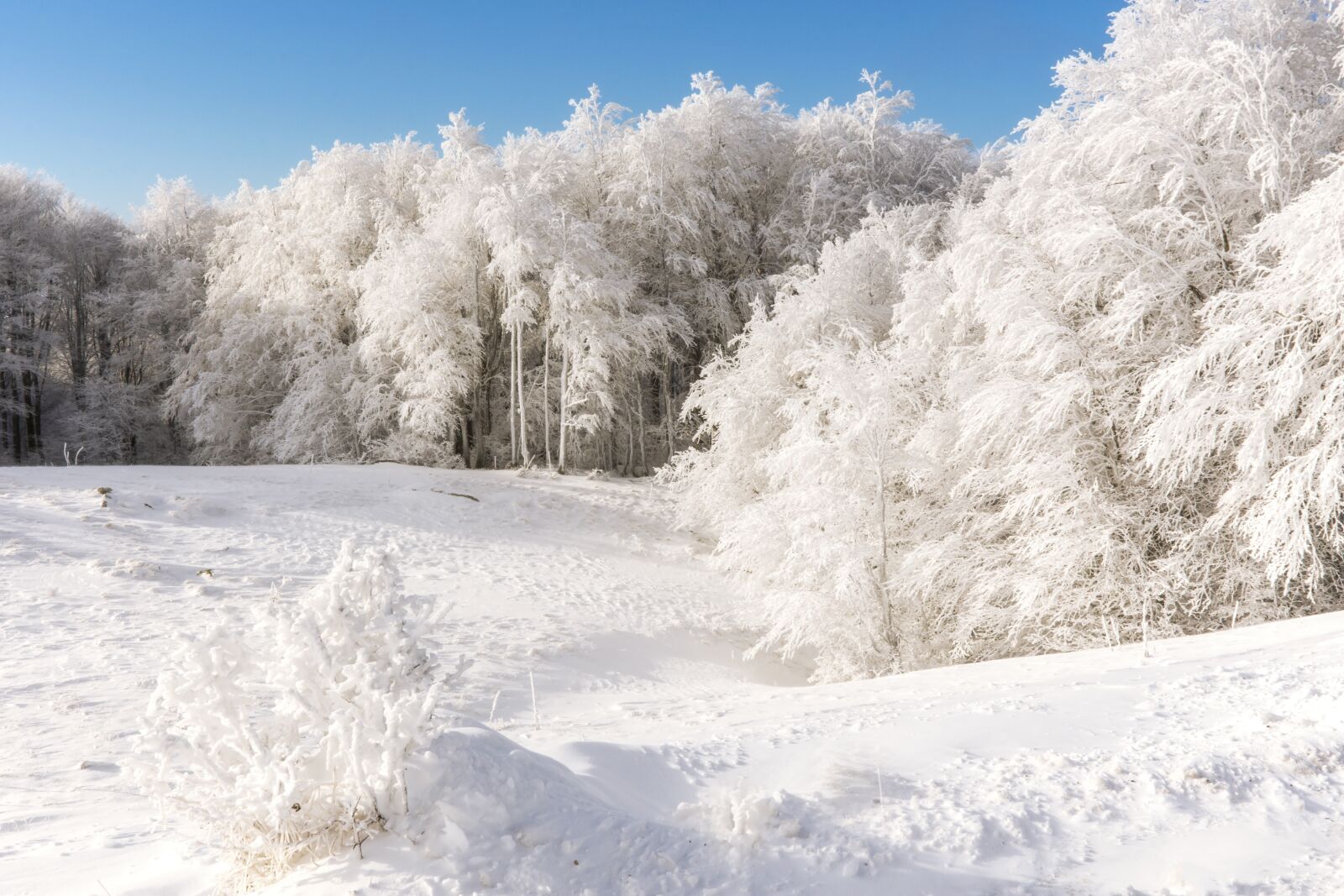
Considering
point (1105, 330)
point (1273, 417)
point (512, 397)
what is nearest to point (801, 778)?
point (1273, 417)

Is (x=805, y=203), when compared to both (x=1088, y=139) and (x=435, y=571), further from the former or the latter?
(x=435, y=571)

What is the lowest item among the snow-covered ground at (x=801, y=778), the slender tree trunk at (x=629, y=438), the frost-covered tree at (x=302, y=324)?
the snow-covered ground at (x=801, y=778)

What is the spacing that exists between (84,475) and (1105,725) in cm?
1845

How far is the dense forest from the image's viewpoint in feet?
33.7

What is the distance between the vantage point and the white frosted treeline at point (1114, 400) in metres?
9.47

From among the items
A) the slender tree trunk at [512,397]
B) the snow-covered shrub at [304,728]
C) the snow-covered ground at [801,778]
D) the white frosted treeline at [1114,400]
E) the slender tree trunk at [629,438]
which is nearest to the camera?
the snow-covered shrub at [304,728]

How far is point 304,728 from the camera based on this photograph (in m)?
3.23

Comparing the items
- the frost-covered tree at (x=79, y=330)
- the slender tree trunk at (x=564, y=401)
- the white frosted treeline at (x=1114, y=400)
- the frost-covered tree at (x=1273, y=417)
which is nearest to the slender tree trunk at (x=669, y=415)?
the slender tree trunk at (x=564, y=401)

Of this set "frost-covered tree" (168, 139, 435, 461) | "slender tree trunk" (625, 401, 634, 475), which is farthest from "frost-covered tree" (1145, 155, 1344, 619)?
"frost-covered tree" (168, 139, 435, 461)

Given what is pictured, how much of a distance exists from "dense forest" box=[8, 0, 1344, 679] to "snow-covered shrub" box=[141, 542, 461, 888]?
868 centimetres

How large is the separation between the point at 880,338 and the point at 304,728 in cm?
1569

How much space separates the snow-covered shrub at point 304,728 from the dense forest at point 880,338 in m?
8.68

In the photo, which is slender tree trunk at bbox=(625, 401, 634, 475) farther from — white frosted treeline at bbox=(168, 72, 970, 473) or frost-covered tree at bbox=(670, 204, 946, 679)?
frost-covered tree at bbox=(670, 204, 946, 679)

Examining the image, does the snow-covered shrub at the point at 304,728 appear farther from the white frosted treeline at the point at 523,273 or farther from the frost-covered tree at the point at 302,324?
the frost-covered tree at the point at 302,324
